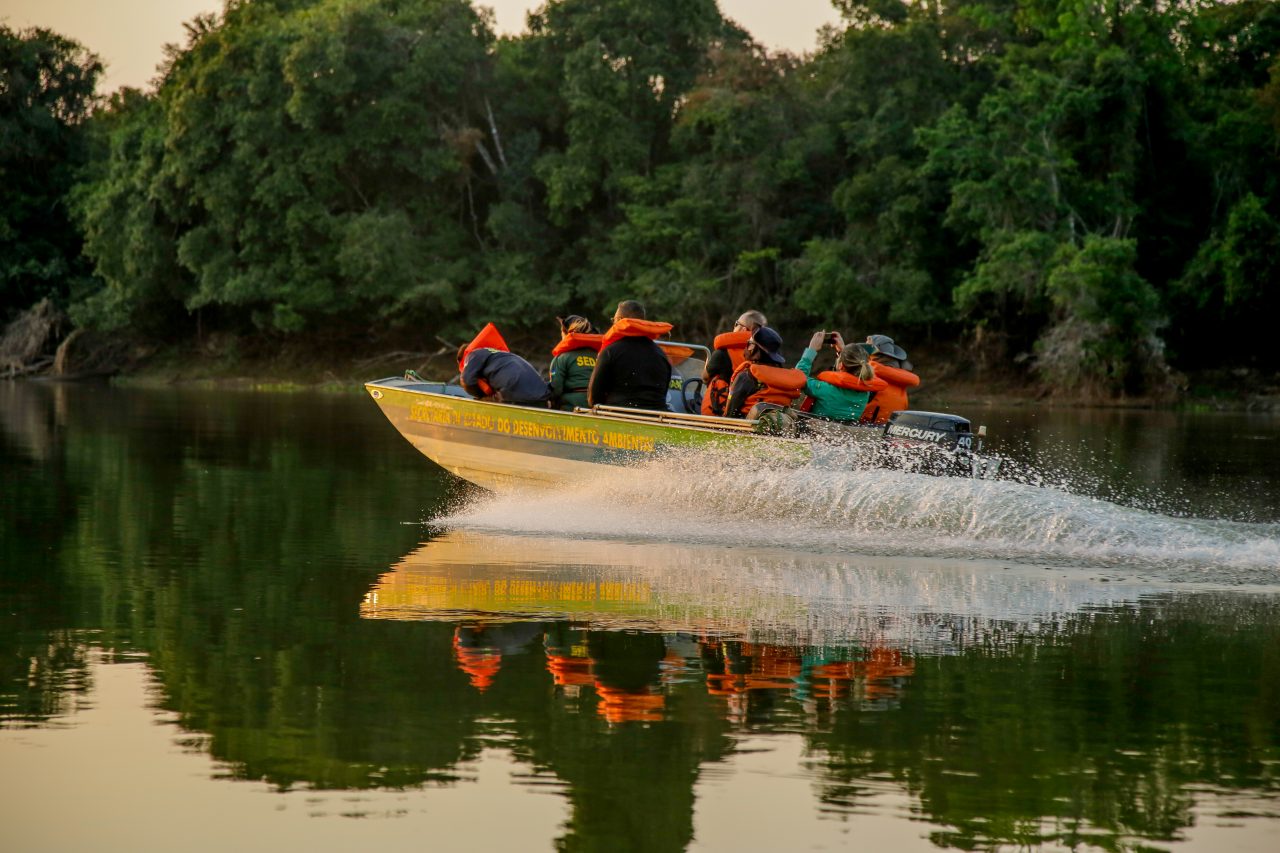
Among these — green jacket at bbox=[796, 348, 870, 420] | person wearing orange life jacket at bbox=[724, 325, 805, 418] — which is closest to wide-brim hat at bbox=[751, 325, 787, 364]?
person wearing orange life jacket at bbox=[724, 325, 805, 418]

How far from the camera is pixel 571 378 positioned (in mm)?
13234

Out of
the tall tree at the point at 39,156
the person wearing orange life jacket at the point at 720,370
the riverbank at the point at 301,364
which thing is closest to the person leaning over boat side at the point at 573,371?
the person wearing orange life jacket at the point at 720,370

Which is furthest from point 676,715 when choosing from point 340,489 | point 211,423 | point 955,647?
point 211,423

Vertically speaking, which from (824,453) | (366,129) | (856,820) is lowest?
(856,820)

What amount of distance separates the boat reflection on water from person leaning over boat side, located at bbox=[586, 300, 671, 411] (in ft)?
7.01

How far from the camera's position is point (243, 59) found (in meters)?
39.6

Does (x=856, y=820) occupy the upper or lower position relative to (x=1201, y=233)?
lower

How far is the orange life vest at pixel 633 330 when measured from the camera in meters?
12.5

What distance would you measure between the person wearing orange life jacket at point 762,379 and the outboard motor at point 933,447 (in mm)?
853

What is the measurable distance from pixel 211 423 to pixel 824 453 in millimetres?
14900

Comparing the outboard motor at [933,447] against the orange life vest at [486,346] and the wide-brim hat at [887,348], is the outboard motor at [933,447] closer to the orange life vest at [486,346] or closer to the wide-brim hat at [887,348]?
the wide-brim hat at [887,348]

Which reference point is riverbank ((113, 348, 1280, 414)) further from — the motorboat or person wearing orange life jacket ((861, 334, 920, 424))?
person wearing orange life jacket ((861, 334, 920, 424))

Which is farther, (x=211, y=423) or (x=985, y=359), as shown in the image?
(x=985, y=359)

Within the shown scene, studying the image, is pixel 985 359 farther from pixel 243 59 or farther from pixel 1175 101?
pixel 243 59
